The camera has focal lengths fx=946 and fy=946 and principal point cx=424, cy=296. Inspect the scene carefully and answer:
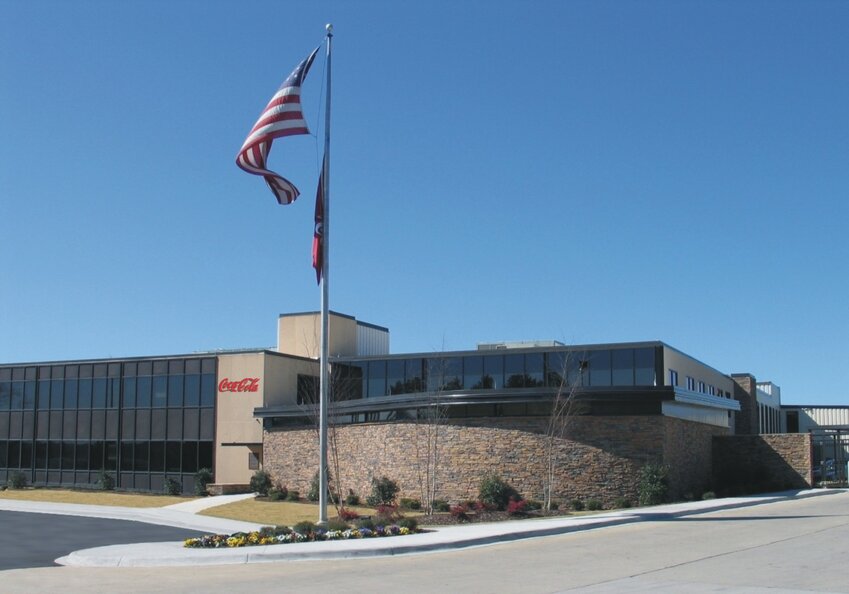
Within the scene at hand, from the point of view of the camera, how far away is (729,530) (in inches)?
926

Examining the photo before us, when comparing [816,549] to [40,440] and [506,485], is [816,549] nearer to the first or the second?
[506,485]

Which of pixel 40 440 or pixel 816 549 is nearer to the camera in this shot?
pixel 816 549

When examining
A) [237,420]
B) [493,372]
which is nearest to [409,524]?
[493,372]

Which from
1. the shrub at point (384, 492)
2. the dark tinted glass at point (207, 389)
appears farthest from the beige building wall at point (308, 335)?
the shrub at point (384, 492)

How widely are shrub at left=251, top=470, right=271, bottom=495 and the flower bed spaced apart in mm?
20045

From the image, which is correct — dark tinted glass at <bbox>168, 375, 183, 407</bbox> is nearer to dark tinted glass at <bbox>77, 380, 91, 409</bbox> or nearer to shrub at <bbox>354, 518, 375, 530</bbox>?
dark tinted glass at <bbox>77, 380, 91, 409</bbox>

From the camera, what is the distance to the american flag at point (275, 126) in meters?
24.1

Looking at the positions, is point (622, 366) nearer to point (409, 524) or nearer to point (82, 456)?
point (409, 524)

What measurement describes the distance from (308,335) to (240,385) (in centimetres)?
531

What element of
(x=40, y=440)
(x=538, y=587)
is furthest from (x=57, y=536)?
(x=40, y=440)

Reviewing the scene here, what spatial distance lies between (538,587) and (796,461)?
3354 cm

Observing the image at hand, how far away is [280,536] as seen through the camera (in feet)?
72.5

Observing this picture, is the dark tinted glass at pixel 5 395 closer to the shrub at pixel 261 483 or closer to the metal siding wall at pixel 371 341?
the shrub at pixel 261 483

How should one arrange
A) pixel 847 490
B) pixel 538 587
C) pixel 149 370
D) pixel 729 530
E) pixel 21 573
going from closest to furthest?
pixel 538 587 → pixel 21 573 → pixel 729 530 → pixel 847 490 → pixel 149 370
